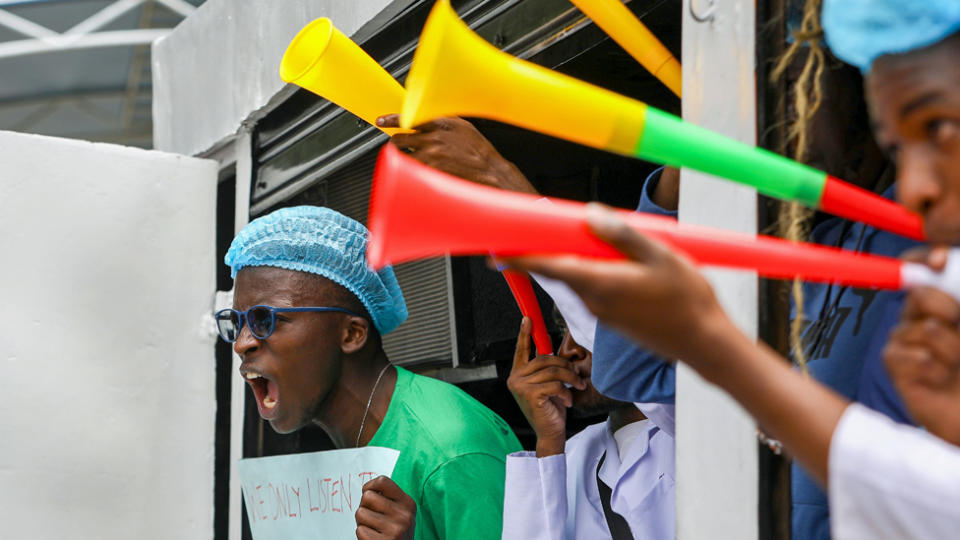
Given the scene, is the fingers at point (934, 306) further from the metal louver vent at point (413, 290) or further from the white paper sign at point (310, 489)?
the metal louver vent at point (413, 290)

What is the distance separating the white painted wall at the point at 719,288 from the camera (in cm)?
129

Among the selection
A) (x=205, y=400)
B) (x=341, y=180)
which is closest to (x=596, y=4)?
(x=341, y=180)

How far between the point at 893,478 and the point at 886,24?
338 mm

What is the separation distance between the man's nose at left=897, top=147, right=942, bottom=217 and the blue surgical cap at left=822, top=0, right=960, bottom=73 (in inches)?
3.2

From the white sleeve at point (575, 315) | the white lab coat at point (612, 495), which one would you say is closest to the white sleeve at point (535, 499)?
the white lab coat at point (612, 495)

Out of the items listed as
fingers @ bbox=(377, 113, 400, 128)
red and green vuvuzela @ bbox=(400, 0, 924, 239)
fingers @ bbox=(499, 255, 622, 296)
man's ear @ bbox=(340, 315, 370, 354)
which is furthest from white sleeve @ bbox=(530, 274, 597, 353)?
fingers @ bbox=(499, 255, 622, 296)

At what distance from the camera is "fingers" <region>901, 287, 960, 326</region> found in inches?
29.0

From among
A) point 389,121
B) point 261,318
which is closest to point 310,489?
point 261,318

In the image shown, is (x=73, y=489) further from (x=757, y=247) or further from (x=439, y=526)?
(x=757, y=247)

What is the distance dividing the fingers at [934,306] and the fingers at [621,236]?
0.65ft

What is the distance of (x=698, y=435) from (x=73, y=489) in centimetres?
214

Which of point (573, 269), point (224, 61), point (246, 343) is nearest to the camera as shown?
point (573, 269)

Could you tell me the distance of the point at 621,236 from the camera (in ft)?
2.29

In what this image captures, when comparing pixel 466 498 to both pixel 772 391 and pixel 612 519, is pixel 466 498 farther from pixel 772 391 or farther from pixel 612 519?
pixel 772 391
